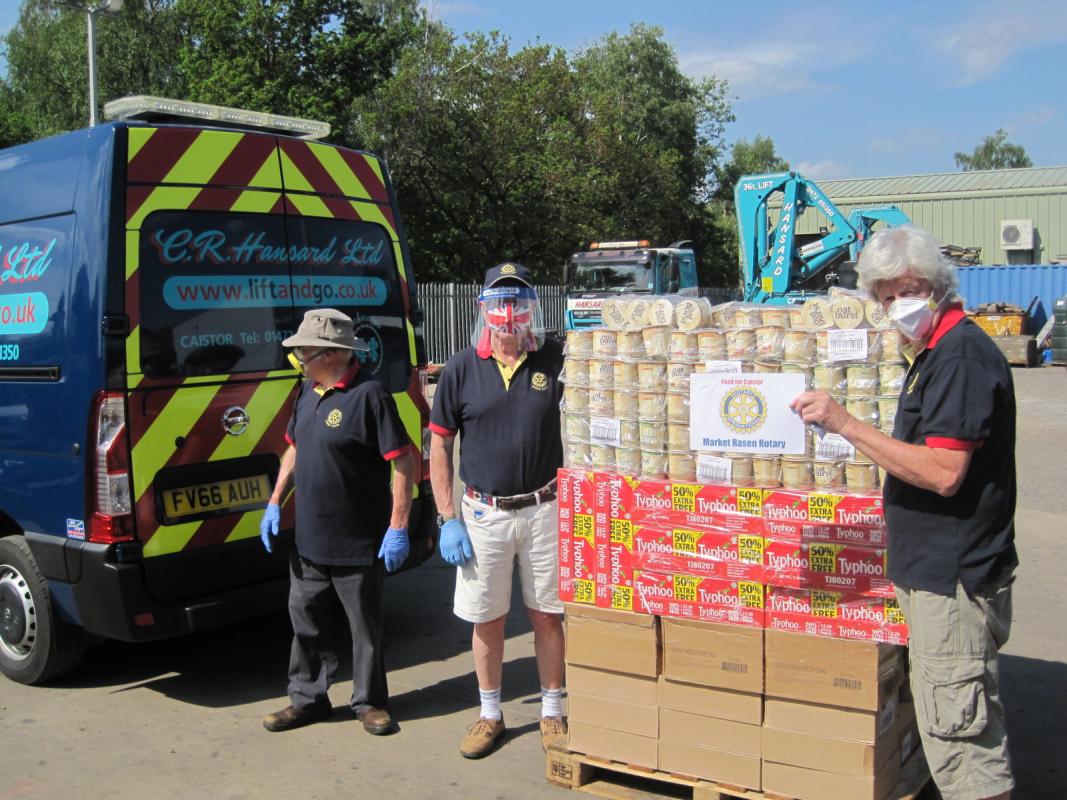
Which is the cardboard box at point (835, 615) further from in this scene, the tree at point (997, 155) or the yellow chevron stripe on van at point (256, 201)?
the tree at point (997, 155)

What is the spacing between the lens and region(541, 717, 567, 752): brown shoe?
12.4 ft

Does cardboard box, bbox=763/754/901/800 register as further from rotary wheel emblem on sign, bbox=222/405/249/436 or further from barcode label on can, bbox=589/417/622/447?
rotary wheel emblem on sign, bbox=222/405/249/436

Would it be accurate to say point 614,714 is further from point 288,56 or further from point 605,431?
point 288,56

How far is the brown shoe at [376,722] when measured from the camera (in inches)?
165

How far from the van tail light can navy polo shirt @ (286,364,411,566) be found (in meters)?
0.73

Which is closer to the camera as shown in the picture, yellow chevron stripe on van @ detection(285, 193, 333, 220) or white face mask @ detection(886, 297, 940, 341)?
white face mask @ detection(886, 297, 940, 341)

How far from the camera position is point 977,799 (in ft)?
9.14

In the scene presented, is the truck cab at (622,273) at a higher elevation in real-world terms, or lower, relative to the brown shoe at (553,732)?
higher

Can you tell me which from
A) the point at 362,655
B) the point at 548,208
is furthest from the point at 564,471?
the point at 548,208

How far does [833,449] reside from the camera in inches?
129

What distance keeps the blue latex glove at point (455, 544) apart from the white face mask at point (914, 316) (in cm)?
193

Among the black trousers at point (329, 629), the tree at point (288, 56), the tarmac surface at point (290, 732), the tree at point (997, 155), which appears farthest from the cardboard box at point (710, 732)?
the tree at point (997, 155)

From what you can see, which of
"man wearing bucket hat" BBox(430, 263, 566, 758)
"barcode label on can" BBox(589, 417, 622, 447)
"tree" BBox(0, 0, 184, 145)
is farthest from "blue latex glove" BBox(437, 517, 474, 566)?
"tree" BBox(0, 0, 184, 145)

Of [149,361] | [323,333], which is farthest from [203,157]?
[323,333]
